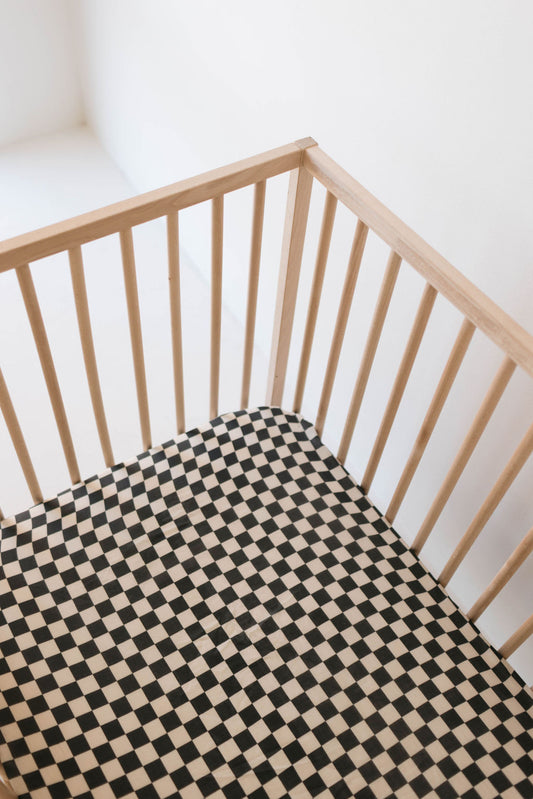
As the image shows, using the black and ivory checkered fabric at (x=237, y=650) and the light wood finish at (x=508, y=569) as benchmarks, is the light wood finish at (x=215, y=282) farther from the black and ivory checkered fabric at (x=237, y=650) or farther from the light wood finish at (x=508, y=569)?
the light wood finish at (x=508, y=569)

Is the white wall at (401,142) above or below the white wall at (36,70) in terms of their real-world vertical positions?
below

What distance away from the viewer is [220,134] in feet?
6.33

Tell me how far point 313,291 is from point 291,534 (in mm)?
422

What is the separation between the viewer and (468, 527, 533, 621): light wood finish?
1.04 m

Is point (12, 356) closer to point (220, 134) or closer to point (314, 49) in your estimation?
point (220, 134)

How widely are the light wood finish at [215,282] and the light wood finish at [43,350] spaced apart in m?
0.29

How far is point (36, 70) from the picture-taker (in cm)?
265

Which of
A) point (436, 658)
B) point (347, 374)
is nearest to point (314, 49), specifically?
point (347, 374)

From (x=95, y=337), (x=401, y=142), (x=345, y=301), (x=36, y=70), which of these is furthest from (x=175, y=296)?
(x=36, y=70)

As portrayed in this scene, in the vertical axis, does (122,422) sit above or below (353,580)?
above

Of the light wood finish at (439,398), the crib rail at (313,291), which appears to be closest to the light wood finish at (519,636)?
the crib rail at (313,291)

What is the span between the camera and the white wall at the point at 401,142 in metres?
1.12

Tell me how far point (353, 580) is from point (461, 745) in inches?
11.1

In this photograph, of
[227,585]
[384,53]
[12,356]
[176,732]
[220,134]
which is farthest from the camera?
[12,356]
